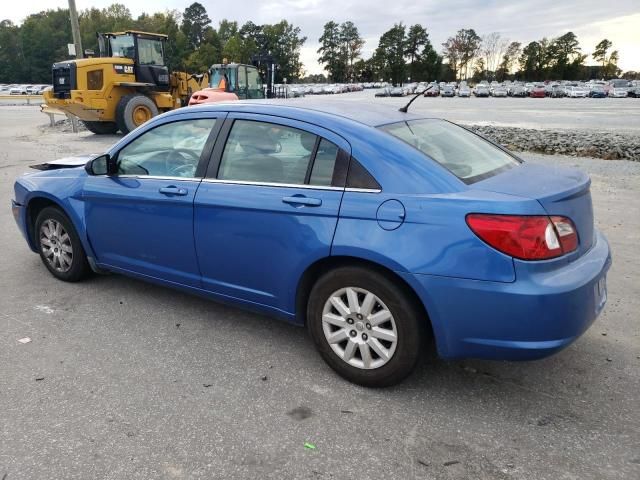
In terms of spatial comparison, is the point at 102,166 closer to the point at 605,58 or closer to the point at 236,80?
the point at 236,80

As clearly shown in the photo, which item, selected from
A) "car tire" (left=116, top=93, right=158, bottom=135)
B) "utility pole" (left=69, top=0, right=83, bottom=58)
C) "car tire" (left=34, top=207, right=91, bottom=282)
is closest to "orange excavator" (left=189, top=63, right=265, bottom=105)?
"car tire" (left=116, top=93, right=158, bottom=135)

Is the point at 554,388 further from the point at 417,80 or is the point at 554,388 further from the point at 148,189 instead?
the point at 417,80

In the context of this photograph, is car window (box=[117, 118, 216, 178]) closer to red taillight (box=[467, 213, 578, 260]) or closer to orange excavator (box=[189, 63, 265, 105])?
red taillight (box=[467, 213, 578, 260])

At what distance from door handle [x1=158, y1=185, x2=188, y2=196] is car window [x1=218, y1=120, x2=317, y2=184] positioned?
0.98 feet

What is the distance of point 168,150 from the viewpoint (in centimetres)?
407

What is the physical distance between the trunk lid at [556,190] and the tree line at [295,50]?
3916 inches

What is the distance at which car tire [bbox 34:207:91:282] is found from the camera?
15.2ft

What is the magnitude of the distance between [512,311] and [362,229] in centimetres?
87

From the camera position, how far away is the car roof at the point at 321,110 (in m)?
3.39

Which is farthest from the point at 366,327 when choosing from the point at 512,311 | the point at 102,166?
the point at 102,166

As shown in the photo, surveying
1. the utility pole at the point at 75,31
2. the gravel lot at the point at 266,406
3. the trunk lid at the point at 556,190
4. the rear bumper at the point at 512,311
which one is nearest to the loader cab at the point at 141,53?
the utility pole at the point at 75,31

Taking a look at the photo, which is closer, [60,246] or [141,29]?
[60,246]

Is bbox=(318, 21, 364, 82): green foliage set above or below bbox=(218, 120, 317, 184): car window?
above

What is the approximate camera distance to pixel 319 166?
3.22 meters
